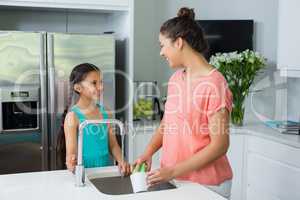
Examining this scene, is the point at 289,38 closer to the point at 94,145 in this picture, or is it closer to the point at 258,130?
the point at 258,130

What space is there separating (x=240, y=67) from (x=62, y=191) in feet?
6.60

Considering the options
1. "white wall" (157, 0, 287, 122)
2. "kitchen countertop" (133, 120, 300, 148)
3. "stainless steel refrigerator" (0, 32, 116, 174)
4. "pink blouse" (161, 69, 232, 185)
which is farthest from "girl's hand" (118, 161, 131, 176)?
"white wall" (157, 0, 287, 122)

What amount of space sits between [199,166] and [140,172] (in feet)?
0.76

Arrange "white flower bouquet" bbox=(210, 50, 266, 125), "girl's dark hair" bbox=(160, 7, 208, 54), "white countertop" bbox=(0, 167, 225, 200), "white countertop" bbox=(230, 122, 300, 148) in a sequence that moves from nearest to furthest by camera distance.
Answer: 1. "white countertop" bbox=(0, 167, 225, 200)
2. "girl's dark hair" bbox=(160, 7, 208, 54)
3. "white countertop" bbox=(230, 122, 300, 148)
4. "white flower bouquet" bbox=(210, 50, 266, 125)

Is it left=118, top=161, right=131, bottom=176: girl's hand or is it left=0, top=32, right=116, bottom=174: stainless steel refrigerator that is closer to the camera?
left=118, top=161, right=131, bottom=176: girl's hand

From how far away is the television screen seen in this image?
3.42 metres

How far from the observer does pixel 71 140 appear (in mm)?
1861

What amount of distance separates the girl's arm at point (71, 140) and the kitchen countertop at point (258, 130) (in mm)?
1198

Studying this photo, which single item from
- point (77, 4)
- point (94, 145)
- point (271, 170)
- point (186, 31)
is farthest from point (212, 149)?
point (77, 4)

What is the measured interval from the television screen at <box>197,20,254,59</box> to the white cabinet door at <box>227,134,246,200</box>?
27.5 inches

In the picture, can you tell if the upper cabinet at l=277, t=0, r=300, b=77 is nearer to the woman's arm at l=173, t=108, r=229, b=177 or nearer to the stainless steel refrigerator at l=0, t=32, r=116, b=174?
the stainless steel refrigerator at l=0, t=32, r=116, b=174

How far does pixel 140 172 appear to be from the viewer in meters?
1.55

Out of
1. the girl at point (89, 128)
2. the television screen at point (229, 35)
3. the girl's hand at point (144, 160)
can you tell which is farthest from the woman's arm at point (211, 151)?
the television screen at point (229, 35)

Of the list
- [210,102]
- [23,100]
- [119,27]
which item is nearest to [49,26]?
[119,27]
